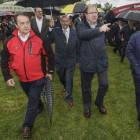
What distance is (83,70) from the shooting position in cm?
300

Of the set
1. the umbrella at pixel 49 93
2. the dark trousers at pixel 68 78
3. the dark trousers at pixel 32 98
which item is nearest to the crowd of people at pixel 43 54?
the dark trousers at pixel 32 98

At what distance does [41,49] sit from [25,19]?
0.53 metres

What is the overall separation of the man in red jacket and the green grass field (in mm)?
443

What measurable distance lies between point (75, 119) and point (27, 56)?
1709 millimetres

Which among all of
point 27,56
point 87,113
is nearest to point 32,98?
point 27,56

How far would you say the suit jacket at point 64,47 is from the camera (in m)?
3.49

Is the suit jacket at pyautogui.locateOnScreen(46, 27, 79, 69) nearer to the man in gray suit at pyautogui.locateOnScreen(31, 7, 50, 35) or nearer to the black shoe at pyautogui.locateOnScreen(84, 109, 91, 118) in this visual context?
the black shoe at pyautogui.locateOnScreen(84, 109, 91, 118)

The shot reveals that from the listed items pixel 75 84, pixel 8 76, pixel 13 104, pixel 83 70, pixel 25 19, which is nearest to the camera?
pixel 25 19

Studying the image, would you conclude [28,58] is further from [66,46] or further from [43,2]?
[43,2]

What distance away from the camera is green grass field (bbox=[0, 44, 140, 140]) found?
113 inches

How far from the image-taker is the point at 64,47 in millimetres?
3518

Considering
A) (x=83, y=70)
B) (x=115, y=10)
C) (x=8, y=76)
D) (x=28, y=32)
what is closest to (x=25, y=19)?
(x=28, y=32)

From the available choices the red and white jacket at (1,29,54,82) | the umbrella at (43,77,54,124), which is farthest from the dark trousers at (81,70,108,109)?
the red and white jacket at (1,29,54,82)

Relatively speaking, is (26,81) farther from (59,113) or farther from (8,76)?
(59,113)
